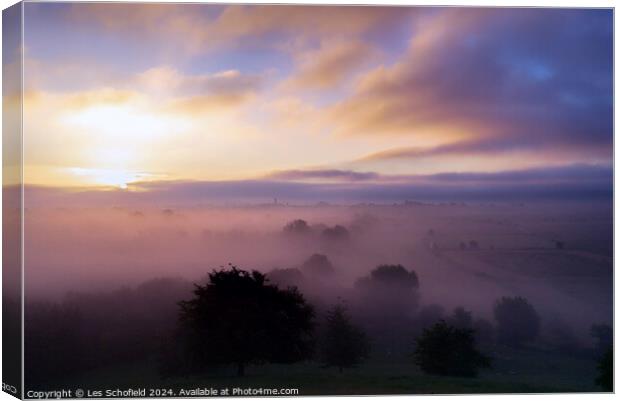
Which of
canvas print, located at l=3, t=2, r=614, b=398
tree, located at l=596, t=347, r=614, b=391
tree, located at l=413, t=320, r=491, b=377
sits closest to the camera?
canvas print, located at l=3, t=2, r=614, b=398

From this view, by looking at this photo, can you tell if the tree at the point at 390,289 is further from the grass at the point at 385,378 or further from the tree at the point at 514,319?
the tree at the point at 514,319

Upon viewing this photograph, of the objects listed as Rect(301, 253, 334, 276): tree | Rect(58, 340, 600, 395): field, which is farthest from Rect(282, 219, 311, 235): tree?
Rect(58, 340, 600, 395): field

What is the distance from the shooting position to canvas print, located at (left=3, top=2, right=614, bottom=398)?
15.3 m

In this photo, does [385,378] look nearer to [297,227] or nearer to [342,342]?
[342,342]

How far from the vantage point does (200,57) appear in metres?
15.6

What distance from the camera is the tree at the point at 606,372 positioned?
16125 mm

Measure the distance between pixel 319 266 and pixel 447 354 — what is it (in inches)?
85.0

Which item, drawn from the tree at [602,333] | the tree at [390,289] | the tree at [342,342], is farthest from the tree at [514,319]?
the tree at [342,342]

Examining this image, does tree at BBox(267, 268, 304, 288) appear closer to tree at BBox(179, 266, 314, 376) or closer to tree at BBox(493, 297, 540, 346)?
tree at BBox(179, 266, 314, 376)

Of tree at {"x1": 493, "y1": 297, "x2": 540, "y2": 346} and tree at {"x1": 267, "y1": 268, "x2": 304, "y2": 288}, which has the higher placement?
tree at {"x1": 267, "y1": 268, "x2": 304, "y2": 288}

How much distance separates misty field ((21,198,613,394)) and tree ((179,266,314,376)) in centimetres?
13

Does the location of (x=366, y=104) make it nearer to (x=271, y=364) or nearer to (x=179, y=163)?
(x=179, y=163)

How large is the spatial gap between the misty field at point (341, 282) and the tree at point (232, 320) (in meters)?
0.13

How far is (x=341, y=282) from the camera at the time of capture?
51.9 ft
